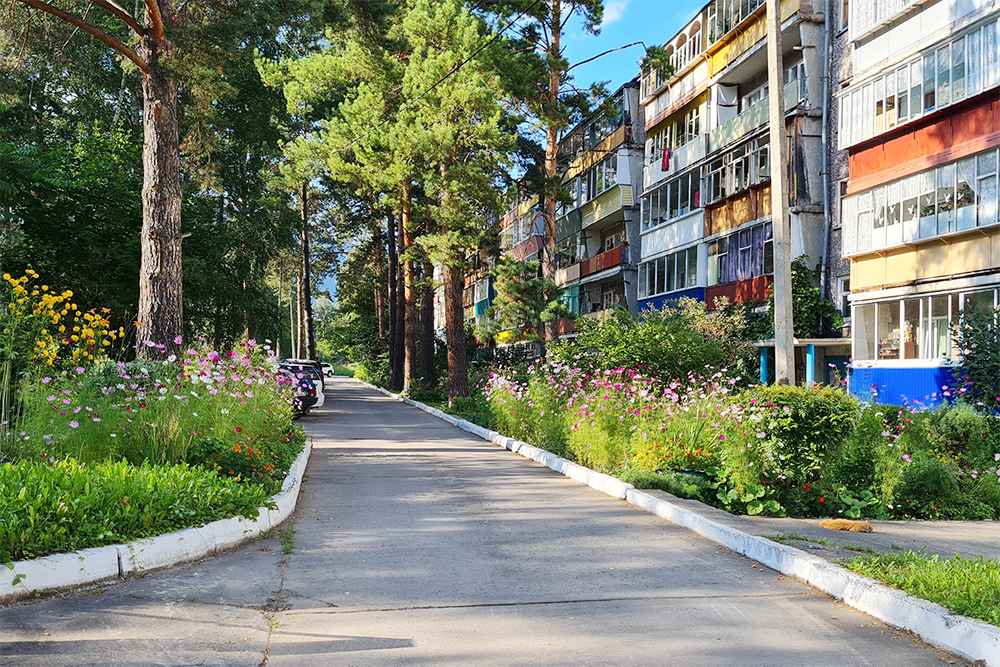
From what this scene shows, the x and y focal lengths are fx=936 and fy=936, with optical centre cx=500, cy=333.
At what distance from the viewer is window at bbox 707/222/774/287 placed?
31.7 m

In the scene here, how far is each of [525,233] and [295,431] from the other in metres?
47.6

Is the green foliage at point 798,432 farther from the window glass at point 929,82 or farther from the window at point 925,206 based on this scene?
the window glass at point 929,82

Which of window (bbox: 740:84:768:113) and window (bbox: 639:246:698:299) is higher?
window (bbox: 740:84:768:113)

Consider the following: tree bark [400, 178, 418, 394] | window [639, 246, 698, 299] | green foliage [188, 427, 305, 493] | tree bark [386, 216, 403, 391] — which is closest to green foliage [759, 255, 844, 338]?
window [639, 246, 698, 299]

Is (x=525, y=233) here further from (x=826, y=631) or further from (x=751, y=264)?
(x=826, y=631)

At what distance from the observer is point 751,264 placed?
3259cm

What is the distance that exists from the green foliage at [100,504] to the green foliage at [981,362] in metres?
13.7

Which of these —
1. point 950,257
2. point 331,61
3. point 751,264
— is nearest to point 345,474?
point 950,257

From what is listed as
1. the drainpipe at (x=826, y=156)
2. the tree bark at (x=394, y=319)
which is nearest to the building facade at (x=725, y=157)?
the drainpipe at (x=826, y=156)

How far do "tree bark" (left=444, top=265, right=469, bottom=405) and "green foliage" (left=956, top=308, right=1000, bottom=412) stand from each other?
63.2 ft

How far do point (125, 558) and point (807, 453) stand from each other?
25.2 ft

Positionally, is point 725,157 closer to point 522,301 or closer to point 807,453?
point 522,301

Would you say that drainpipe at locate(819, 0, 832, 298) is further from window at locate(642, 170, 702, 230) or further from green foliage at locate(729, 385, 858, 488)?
green foliage at locate(729, 385, 858, 488)

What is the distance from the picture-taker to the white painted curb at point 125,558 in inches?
249
